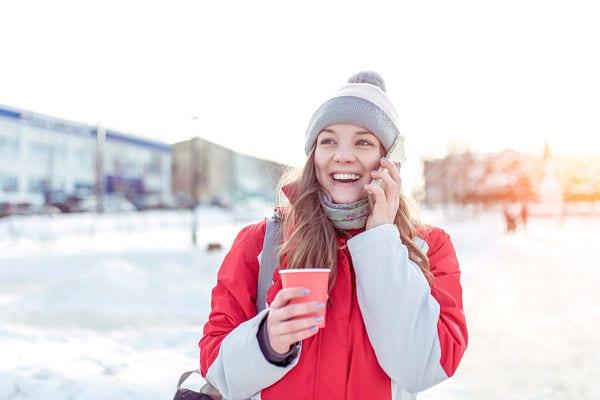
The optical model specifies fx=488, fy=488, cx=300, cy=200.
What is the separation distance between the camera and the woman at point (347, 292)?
1.46 metres

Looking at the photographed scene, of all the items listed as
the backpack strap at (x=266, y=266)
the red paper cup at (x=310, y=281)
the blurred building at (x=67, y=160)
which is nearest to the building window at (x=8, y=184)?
the blurred building at (x=67, y=160)

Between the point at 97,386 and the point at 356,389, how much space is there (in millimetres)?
2527

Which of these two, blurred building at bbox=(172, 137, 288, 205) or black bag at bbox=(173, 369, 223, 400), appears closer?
black bag at bbox=(173, 369, 223, 400)

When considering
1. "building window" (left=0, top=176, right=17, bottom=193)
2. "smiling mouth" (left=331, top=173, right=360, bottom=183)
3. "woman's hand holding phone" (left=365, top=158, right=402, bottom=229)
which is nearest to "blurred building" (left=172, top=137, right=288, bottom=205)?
"building window" (left=0, top=176, right=17, bottom=193)

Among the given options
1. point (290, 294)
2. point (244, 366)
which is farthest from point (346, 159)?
point (244, 366)

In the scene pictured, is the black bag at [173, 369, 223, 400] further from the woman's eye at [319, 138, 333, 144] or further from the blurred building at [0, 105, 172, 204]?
the blurred building at [0, 105, 172, 204]

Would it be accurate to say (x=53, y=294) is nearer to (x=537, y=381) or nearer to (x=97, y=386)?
(x=97, y=386)

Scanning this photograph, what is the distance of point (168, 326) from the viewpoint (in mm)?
5633

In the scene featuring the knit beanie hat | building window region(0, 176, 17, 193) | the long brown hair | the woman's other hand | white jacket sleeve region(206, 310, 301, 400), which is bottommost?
white jacket sleeve region(206, 310, 301, 400)

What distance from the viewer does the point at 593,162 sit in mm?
44812

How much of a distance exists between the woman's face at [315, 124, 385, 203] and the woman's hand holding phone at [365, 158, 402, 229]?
72 mm

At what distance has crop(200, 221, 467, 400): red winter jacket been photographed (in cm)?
147

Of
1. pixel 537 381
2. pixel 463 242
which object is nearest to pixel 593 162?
pixel 463 242

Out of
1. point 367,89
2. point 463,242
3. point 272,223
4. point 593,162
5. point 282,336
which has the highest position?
point 593,162
